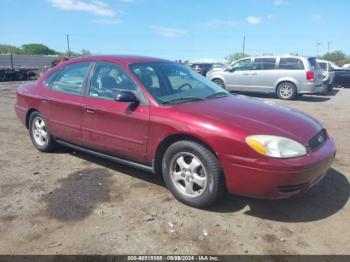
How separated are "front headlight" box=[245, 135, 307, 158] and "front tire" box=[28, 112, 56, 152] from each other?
3.37m

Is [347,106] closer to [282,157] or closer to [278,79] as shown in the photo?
[278,79]

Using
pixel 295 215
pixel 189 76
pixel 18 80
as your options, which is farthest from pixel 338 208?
pixel 18 80

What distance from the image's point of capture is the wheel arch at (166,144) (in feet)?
11.5

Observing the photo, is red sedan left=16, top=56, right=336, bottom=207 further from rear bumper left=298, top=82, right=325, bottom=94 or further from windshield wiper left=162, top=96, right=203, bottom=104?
rear bumper left=298, top=82, right=325, bottom=94

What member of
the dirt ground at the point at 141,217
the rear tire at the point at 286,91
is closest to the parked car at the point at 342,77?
the rear tire at the point at 286,91

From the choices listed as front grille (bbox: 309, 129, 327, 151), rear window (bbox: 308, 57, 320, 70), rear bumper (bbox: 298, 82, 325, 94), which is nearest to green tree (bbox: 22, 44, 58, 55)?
rear window (bbox: 308, 57, 320, 70)

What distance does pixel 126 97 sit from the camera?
3.87 metres

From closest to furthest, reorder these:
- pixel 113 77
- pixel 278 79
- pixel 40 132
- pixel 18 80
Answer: pixel 113 77
pixel 40 132
pixel 278 79
pixel 18 80

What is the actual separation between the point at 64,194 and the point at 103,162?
3.75ft

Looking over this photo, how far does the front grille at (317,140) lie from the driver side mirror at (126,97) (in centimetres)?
195

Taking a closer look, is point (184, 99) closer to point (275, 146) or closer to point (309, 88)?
point (275, 146)

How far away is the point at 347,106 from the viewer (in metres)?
11.6

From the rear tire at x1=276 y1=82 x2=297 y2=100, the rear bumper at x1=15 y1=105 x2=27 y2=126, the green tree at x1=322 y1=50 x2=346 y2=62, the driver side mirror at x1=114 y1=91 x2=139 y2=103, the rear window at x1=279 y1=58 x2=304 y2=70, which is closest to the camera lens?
the driver side mirror at x1=114 y1=91 x2=139 y2=103

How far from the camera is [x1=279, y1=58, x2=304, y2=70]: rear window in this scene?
513 inches
